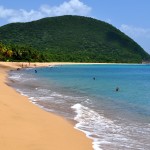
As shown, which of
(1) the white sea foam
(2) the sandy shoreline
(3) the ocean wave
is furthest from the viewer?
(1) the white sea foam

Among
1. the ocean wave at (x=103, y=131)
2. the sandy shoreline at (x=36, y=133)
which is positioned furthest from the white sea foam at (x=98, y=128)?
the sandy shoreline at (x=36, y=133)

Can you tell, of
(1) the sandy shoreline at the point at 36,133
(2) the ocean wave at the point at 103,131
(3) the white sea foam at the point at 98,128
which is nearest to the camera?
(1) the sandy shoreline at the point at 36,133

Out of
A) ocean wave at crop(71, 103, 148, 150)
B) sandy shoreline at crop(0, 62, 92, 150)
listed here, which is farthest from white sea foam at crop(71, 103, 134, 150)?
sandy shoreline at crop(0, 62, 92, 150)

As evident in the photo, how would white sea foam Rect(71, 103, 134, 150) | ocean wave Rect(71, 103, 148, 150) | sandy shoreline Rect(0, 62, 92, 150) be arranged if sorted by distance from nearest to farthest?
sandy shoreline Rect(0, 62, 92, 150) < ocean wave Rect(71, 103, 148, 150) < white sea foam Rect(71, 103, 134, 150)

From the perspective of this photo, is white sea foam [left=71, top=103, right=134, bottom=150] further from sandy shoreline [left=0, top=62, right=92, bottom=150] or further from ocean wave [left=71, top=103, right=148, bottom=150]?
sandy shoreline [left=0, top=62, right=92, bottom=150]

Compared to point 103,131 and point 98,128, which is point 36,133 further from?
point 98,128

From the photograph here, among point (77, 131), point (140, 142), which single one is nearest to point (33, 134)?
point (77, 131)

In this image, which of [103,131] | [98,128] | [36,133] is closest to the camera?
[36,133]

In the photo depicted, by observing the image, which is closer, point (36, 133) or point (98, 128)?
point (36, 133)

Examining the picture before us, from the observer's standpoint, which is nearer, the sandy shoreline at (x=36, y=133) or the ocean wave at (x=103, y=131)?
the sandy shoreline at (x=36, y=133)

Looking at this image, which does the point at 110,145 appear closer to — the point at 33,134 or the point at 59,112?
the point at 33,134

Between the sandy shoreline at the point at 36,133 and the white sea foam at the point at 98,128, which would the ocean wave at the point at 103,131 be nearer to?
the white sea foam at the point at 98,128

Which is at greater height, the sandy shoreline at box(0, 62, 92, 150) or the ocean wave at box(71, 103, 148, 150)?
the sandy shoreline at box(0, 62, 92, 150)

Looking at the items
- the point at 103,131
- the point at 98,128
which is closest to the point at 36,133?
the point at 103,131
